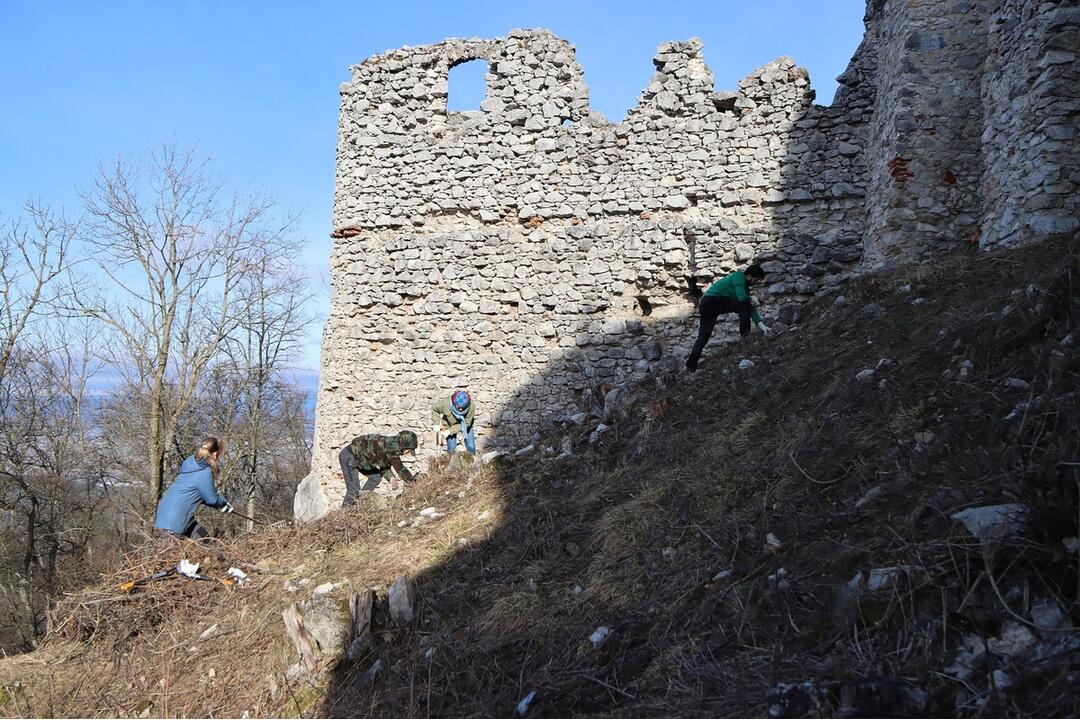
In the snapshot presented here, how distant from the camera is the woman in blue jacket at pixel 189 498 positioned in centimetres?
687

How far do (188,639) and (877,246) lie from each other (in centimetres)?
730

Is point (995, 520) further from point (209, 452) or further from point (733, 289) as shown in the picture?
point (209, 452)

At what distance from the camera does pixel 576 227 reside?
9953 mm

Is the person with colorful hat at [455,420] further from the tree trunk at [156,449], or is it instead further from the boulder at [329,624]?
the tree trunk at [156,449]

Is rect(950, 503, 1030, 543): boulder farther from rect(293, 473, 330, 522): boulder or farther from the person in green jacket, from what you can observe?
rect(293, 473, 330, 522): boulder

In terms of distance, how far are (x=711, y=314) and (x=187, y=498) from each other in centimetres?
511

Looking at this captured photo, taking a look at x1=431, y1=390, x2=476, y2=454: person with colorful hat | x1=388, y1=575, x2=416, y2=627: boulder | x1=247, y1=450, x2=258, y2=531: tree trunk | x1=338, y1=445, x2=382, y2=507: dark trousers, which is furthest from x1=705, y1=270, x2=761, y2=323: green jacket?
x1=247, y1=450, x2=258, y2=531: tree trunk

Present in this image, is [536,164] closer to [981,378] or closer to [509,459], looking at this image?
[509,459]

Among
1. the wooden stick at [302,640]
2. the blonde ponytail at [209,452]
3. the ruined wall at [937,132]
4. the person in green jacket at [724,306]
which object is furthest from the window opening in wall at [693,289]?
the wooden stick at [302,640]

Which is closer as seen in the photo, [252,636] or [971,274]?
[252,636]

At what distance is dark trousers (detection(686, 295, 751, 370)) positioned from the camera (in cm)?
829

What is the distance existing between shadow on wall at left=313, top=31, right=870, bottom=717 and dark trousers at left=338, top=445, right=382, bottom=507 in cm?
158

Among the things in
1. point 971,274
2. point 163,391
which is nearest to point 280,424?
point 163,391

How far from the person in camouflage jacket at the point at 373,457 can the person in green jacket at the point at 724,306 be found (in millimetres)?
3177
